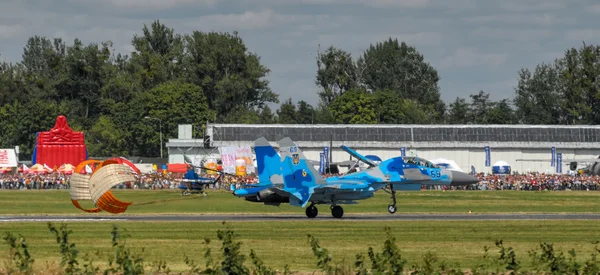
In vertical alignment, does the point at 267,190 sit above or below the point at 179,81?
below

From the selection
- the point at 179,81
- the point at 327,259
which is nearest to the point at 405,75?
the point at 179,81

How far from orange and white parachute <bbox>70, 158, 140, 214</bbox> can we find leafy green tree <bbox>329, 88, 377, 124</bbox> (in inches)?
4194

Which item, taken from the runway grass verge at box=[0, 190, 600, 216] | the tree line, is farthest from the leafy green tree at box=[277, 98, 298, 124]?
the runway grass verge at box=[0, 190, 600, 216]

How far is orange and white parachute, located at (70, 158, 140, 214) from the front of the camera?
37.8 metres

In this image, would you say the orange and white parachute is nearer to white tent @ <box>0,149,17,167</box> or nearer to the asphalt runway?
the asphalt runway

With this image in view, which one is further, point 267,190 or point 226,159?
point 226,159

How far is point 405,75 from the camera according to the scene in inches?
6919

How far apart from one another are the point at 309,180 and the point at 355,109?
103843mm

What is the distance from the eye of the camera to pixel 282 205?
2291 inches

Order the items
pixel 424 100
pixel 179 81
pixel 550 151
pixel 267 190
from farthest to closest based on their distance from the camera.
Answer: pixel 424 100 < pixel 179 81 < pixel 550 151 < pixel 267 190

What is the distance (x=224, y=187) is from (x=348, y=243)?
47.8m

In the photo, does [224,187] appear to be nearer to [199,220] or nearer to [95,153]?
[199,220]

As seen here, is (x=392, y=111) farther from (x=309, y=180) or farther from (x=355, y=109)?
(x=309, y=180)

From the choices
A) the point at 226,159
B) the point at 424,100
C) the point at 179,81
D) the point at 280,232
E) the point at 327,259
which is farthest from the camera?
the point at 424,100
